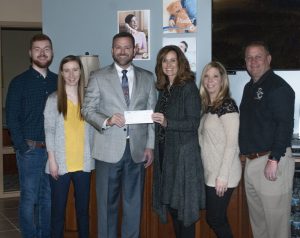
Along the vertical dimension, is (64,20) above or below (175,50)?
above

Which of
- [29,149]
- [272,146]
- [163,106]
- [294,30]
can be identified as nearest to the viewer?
[272,146]

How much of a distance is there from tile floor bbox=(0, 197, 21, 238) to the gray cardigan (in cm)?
151

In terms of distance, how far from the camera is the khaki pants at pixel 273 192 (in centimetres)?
246

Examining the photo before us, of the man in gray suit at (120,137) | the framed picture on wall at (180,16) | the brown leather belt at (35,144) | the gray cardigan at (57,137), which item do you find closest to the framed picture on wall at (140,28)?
the framed picture on wall at (180,16)

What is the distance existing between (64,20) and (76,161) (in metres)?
1.53

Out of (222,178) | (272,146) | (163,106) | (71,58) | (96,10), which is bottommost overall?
(222,178)

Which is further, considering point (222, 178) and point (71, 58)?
point (71, 58)

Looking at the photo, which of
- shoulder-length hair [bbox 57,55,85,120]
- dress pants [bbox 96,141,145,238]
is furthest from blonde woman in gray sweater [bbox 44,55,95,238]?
dress pants [bbox 96,141,145,238]

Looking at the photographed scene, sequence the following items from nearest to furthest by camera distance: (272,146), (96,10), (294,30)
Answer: (272,146), (294,30), (96,10)

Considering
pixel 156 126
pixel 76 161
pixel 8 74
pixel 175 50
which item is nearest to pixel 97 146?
pixel 76 161

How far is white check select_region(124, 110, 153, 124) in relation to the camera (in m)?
2.54

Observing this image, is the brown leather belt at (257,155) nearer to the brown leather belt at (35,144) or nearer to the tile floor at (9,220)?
the brown leather belt at (35,144)

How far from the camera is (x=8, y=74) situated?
819cm

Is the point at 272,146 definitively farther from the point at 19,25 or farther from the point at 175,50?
the point at 19,25
